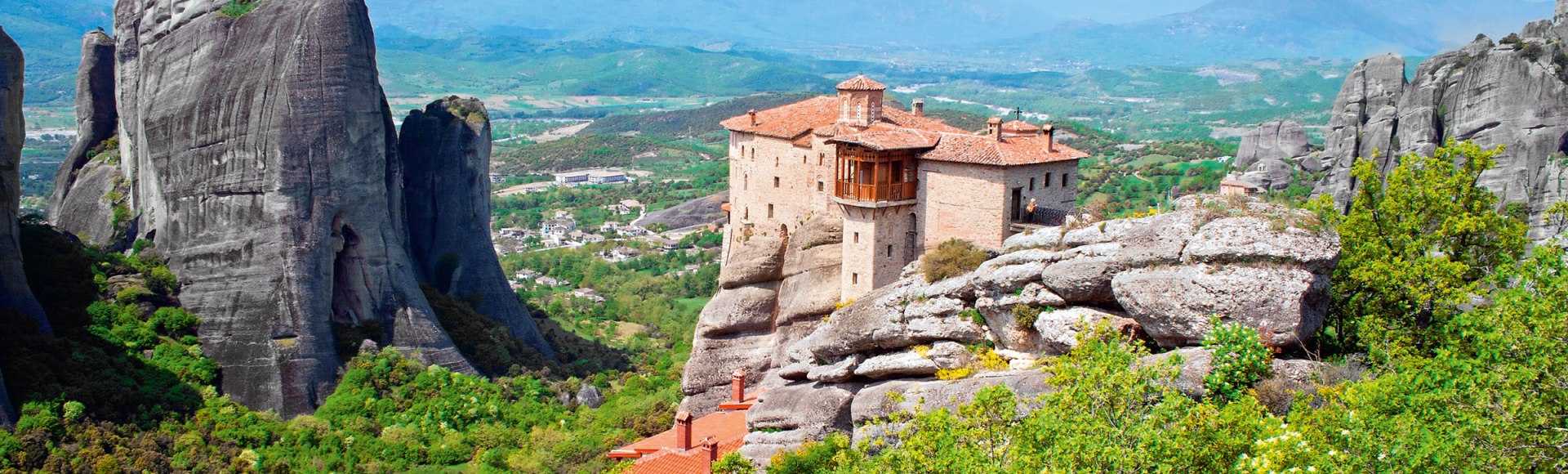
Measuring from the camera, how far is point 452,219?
6644 centimetres

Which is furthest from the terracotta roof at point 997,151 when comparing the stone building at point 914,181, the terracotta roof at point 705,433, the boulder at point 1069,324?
the terracotta roof at point 705,433

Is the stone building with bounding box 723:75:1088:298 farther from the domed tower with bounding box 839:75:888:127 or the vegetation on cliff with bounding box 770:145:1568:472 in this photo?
the vegetation on cliff with bounding box 770:145:1568:472

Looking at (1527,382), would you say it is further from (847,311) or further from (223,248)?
(223,248)

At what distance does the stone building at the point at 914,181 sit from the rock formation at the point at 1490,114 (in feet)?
70.9

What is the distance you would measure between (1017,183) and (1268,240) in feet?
29.2

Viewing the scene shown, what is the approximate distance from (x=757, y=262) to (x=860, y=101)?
5330mm

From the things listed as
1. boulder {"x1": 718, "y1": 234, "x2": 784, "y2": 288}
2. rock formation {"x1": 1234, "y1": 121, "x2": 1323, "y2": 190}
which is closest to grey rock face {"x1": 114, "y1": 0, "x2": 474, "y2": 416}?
boulder {"x1": 718, "y1": 234, "x2": 784, "y2": 288}

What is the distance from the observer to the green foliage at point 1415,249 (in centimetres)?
2352

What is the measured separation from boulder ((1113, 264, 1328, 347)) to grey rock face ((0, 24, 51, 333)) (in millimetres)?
35789

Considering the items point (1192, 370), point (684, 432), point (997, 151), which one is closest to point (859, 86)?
point (997, 151)

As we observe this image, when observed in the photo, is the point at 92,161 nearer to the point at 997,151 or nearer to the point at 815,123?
the point at 815,123

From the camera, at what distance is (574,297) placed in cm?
8794

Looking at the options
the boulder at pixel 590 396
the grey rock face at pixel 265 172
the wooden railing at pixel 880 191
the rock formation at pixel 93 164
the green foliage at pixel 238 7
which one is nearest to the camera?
the wooden railing at pixel 880 191

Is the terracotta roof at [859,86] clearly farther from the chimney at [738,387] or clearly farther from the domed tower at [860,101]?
the chimney at [738,387]
